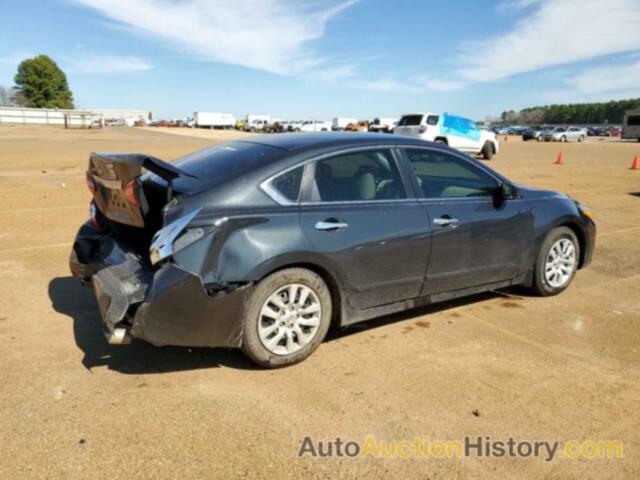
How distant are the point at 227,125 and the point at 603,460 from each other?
3887 inches

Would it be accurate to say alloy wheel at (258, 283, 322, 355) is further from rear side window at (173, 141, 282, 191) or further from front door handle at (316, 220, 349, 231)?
rear side window at (173, 141, 282, 191)

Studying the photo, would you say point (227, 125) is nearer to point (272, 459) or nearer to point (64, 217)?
point (64, 217)

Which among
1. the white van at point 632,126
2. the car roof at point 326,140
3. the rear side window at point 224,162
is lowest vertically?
the rear side window at point 224,162

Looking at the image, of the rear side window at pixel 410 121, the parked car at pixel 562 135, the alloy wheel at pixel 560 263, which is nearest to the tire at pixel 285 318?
the alloy wheel at pixel 560 263

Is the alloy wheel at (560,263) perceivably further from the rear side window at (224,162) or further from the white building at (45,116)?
the white building at (45,116)

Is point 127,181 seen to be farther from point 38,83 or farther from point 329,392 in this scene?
point 38,83

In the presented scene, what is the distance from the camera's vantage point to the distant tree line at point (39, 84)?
9731 cm

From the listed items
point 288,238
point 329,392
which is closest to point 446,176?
point 288,238

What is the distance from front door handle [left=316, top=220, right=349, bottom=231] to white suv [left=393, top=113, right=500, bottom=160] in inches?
736

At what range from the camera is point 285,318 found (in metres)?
3.68

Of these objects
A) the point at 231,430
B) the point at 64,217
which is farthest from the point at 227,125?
the point at 231,430

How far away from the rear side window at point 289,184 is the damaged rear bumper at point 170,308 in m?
0.73

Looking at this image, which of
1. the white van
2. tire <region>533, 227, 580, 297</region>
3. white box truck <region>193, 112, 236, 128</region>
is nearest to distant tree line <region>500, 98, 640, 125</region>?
the white van

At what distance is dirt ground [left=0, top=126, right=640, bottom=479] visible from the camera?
2.76 metres
